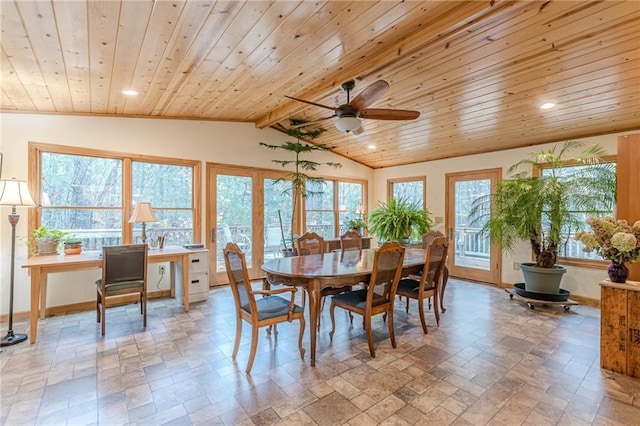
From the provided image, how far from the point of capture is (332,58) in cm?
301

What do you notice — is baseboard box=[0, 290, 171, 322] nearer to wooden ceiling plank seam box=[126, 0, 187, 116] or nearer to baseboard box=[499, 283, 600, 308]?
wooden ceiling plank seam box=[126, 0, 187, 116]

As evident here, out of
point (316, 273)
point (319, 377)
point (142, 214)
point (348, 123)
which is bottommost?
point (319, 377)

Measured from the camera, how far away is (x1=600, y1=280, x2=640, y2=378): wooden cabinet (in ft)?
8.08

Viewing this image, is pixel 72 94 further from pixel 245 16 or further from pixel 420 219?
pixel 420 219

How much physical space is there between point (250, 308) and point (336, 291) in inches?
51.1

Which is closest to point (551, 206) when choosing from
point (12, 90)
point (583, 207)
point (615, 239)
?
point (583, 207)

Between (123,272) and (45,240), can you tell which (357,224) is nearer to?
(123,272)

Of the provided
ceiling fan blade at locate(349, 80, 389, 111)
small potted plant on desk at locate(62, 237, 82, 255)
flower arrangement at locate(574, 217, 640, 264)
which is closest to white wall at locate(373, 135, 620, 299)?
flower arrangement at locate(574, 217, 640, 264)

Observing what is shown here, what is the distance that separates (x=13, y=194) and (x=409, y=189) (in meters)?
6.39

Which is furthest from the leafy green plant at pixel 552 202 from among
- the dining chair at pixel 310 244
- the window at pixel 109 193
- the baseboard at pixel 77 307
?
the baseboard at pixel 77 307

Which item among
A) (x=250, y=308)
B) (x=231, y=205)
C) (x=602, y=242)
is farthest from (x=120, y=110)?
(x=602, y=242)

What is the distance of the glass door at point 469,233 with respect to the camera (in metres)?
5.53

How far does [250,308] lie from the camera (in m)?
2.55

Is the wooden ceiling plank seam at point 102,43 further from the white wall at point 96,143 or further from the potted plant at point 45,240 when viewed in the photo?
the potted plant at point 45,240
